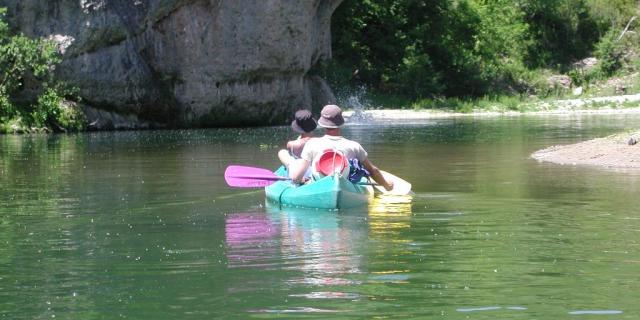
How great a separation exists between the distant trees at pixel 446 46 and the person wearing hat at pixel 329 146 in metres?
29.8

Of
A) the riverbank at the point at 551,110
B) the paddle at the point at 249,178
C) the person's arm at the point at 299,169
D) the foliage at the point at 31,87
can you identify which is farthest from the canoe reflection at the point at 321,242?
the riverbank at the point at 551,110

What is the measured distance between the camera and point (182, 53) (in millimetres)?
37156

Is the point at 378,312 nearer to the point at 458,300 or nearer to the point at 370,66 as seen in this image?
the point at 458,300

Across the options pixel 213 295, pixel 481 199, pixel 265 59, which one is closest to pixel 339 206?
pixel 481 199

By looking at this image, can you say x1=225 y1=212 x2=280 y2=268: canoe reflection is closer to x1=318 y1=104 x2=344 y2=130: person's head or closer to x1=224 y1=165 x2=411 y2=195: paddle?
x1=318 y1=104 x2=344 y2=130: person's head

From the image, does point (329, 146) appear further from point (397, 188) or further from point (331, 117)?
point (397, 188)

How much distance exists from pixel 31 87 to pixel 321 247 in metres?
25.9

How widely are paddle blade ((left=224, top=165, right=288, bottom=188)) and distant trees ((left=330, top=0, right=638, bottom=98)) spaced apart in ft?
93.0

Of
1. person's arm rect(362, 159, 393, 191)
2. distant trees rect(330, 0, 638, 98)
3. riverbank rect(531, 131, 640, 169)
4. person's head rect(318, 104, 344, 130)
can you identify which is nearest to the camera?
person's head rect(318, 104, 344, 130)

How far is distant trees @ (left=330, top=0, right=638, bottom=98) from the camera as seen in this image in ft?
156

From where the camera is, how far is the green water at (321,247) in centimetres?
858

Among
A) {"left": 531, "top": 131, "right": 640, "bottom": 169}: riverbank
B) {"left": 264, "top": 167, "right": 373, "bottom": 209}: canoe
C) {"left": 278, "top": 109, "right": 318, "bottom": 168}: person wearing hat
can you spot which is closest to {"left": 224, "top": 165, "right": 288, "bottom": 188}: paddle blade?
{"left": 278, "top": 109, "right": 318, "bottom": 168}: person wearing hat

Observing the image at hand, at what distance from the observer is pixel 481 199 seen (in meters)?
15.2

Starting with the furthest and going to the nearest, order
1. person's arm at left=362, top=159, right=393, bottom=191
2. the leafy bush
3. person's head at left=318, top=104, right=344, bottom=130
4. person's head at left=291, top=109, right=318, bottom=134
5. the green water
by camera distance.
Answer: the leafy bush < person's head at left=291, top=109, right=318, bottom=134 < person's arm at left=362, top=159, right=393, bottom=191 < person's head at left=318, top=104, right=344, bottom=130 < the green water
